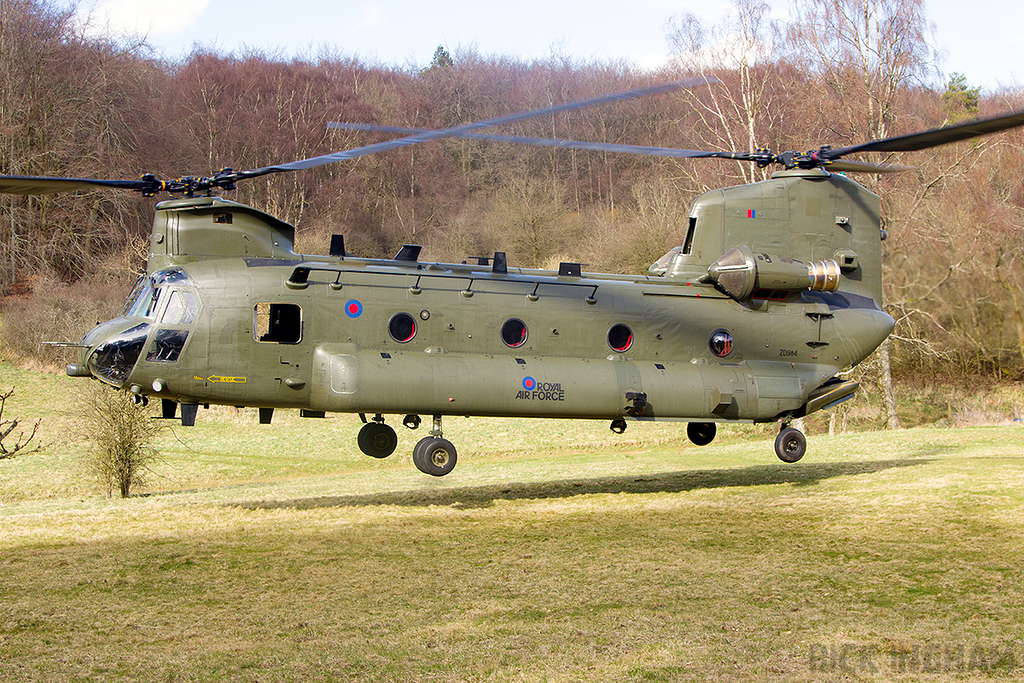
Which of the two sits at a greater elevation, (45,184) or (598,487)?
(45,184)

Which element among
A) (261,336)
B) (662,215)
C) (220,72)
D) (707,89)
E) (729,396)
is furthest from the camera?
(220,72)

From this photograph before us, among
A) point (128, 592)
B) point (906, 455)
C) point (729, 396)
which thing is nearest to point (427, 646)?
point (128, 592)

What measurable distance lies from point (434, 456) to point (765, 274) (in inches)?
240

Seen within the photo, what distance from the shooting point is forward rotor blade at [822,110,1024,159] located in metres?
10.2

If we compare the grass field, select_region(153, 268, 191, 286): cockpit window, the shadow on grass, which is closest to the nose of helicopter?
select_region(153, 268, 191, 286): cockpit window

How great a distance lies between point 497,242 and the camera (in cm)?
5109

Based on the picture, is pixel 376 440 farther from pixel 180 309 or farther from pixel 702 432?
pixel 702 432

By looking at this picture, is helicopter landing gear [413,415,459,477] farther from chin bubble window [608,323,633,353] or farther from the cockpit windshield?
the cockpit windshield

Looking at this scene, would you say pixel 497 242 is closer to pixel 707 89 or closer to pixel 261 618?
pixel 707 89

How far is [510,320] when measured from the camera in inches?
543

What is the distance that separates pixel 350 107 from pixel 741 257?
55.0 meters

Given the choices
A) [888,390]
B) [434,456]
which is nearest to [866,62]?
[888,390]

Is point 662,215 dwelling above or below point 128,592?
above

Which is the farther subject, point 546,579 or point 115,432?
point 115,432
